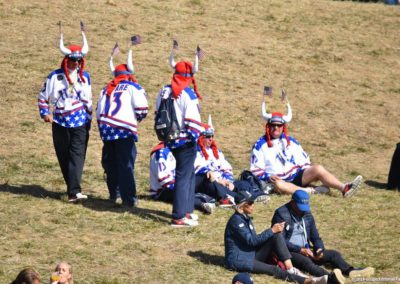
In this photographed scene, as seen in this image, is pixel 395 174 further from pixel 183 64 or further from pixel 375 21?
pixel 375 21

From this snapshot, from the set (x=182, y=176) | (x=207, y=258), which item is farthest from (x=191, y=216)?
(x=207, y=258)

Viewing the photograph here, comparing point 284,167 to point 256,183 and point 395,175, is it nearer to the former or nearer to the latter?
point 256,183

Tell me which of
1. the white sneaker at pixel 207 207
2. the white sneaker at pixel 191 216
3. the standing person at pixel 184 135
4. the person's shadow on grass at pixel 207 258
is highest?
the standing person at pixel 184 135

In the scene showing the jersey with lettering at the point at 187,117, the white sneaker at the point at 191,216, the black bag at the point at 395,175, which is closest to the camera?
the jersey with lettering at the point at 187,117

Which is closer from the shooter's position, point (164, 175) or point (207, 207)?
point (207, 207)

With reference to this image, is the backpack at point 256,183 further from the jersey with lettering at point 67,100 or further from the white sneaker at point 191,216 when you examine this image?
the jersey with lettering at point 67,100

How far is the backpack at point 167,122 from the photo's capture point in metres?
13.2

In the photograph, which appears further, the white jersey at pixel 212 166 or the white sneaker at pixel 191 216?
the white jersey at pixel 212 166

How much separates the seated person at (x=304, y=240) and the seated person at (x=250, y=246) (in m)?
0.31

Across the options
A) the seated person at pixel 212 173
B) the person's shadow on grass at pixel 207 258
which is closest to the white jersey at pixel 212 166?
the seated person at pixel 212 173

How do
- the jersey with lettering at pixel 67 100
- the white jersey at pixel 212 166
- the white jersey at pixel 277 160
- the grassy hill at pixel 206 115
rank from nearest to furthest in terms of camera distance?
the grassy hill at pixel 206 115 → the jersey with lettering at pixel 67 100 → the white jersey at pixel 212 166 → the white jersey at pixel 277 160

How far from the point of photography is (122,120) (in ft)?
45.1

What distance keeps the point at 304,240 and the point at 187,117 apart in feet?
7.04

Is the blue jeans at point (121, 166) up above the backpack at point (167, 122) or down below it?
below
